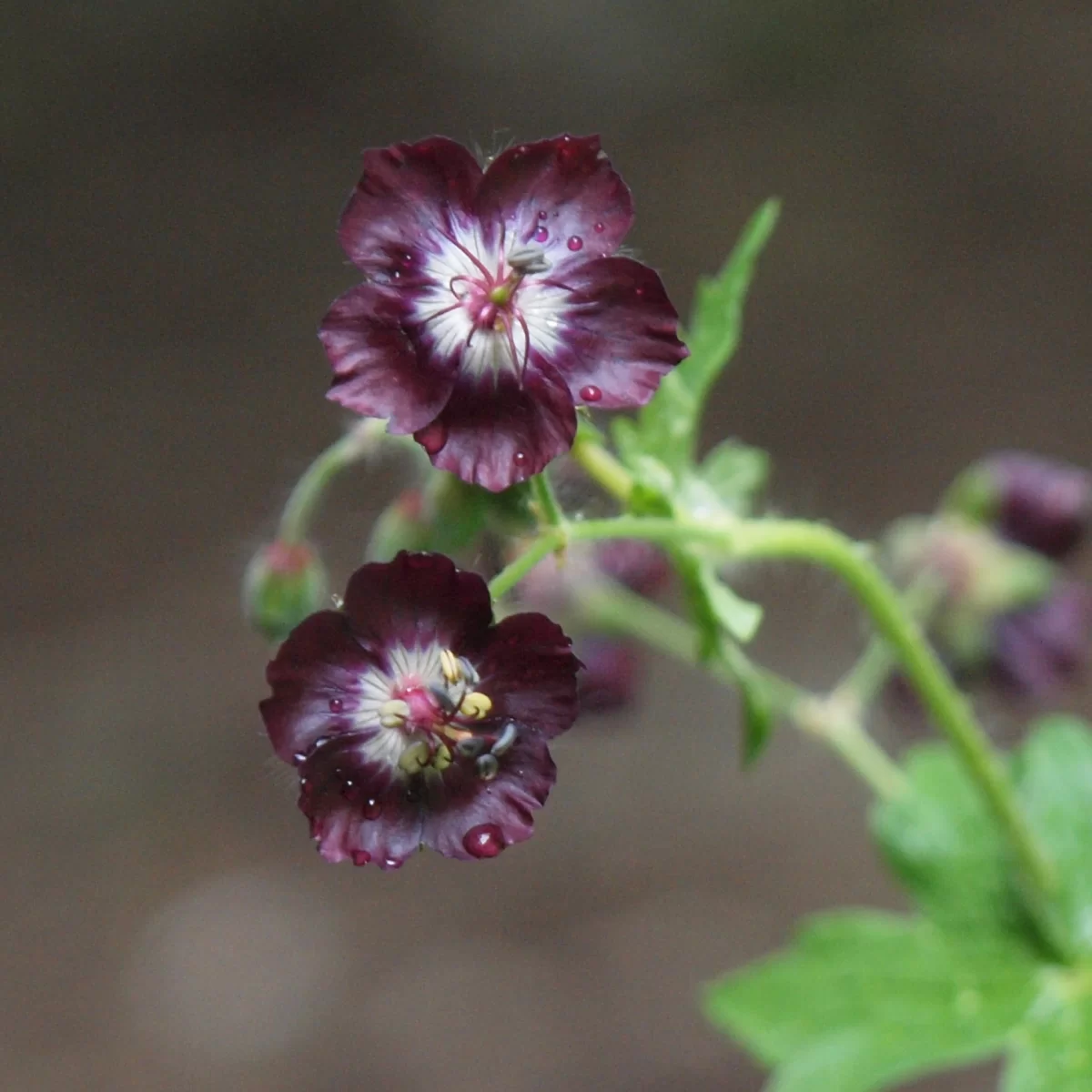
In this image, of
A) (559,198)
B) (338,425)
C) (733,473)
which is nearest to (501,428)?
(559,198)

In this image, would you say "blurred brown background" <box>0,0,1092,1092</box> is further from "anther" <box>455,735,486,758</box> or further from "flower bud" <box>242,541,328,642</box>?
"anther" <box>455,735,486,758</box>

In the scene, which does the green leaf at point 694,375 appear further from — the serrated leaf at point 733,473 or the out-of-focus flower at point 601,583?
the out-of-focus flower at point 601,583

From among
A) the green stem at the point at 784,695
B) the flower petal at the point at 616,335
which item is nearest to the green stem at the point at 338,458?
the flower petal at the point at 616,335

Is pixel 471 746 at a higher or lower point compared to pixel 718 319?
lower

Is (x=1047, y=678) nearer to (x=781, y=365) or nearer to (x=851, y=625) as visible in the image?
(x=851, y=625)

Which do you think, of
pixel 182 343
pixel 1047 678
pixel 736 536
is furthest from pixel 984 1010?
pixel 182 343

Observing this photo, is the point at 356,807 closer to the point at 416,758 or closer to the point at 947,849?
the point at 416,758
